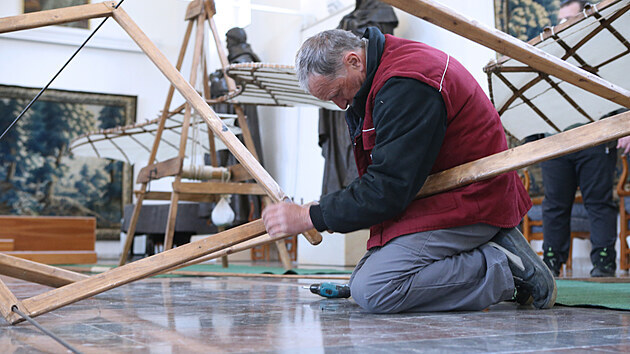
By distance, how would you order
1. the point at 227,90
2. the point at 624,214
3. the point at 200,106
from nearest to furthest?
the point at 200,106, the point at 624,214, the point at 227,90

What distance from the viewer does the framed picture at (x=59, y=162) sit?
10.6 meters

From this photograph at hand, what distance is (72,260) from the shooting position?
687 cm

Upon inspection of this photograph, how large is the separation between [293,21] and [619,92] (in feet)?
24.9

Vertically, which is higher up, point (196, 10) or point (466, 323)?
point (196, 10)

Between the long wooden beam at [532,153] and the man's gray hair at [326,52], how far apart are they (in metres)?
0.44

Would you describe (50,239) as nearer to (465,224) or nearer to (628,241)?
(628,241)

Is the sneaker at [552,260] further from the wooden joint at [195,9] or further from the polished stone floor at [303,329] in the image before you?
the wooden joint at [195,9]

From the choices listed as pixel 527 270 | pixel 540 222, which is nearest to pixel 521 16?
pixel 540 222

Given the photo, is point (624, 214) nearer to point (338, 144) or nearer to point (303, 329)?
point (338, 144)

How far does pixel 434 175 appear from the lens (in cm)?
203

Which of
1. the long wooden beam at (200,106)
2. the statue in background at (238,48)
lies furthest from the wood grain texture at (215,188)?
the statue in background at (238,48)

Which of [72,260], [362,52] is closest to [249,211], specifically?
[72,260]

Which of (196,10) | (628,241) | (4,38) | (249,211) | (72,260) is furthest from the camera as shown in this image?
(4,38)

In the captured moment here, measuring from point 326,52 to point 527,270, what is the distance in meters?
0.91
